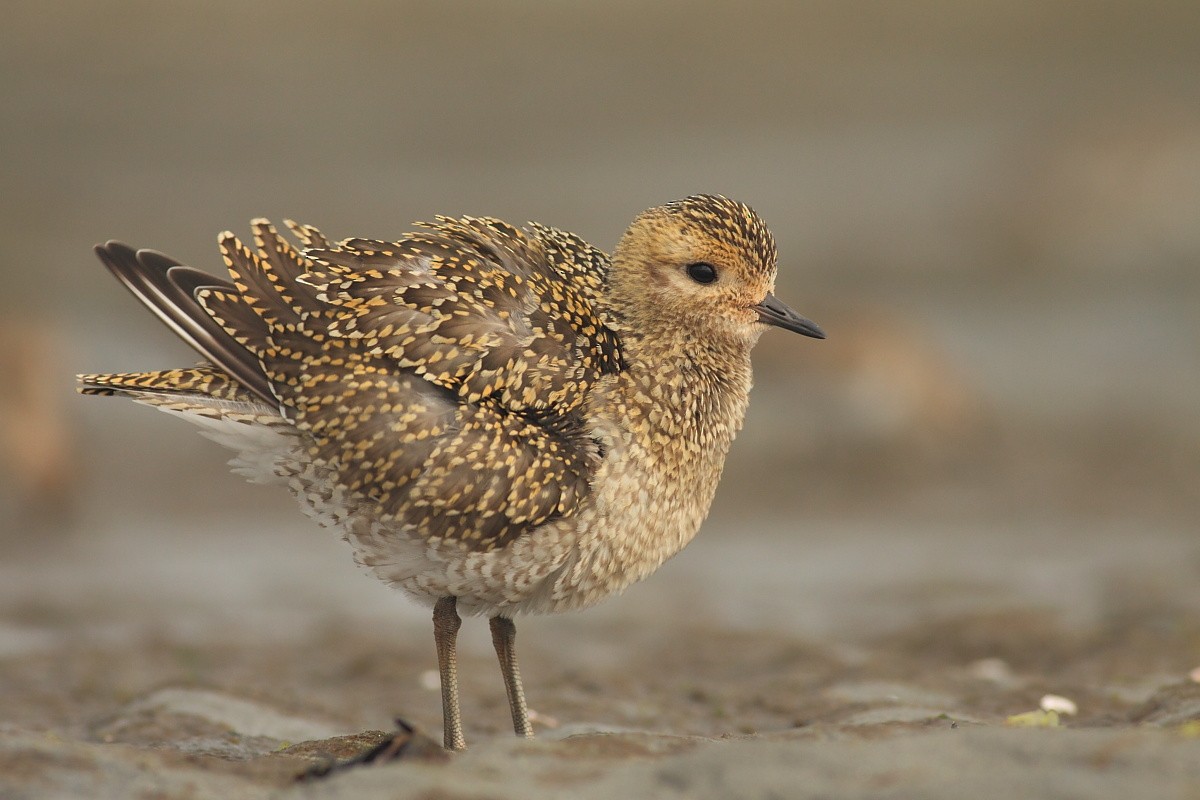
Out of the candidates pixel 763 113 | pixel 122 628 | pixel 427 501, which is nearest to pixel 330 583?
pixel 122 628

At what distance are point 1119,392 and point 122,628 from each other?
33.2 ft

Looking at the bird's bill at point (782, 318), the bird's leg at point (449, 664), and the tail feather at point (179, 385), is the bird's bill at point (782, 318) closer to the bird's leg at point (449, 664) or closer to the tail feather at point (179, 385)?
the bird's leg at point (449, 664)

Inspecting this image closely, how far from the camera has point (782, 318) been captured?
6676 mm

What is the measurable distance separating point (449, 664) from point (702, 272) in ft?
6.37

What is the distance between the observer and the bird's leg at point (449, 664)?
20.3ft

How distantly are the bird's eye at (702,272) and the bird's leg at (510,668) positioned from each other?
1.65m

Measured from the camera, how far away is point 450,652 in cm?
629

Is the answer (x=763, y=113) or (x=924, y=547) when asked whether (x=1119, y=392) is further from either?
(x=763, y=113)

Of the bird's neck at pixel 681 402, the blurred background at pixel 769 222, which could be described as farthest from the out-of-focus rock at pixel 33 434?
the bird's neck at pixel 681 402

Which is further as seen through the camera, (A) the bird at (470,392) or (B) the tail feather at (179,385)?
(B) the tail feather at (179,385)

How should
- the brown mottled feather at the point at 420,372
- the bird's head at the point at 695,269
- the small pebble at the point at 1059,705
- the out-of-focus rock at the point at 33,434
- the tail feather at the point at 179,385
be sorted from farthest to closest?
the out-of-focus rock at the point at 33,434, the small pebble at the point at 1059,705, the bird's head at the point at 695,269, the tail feather at the point at 179,385, the brown mottled feather at the point at 420,372

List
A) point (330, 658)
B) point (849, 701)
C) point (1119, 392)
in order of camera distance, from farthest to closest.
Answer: point (1119, 392) < point (330, 658) < point (849, 701)

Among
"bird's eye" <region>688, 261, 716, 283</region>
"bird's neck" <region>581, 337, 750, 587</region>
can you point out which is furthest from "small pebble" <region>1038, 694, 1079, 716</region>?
"bird's eye" <region>688, 261, 716, 283</region>

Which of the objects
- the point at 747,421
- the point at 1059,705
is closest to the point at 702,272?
the point at 1059,705
